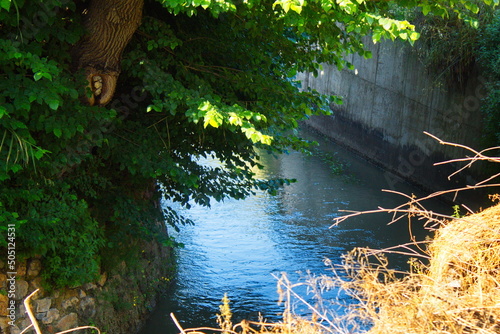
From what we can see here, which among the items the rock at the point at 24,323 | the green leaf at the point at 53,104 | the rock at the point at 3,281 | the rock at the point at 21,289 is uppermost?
the green leaf at the point at 53,104

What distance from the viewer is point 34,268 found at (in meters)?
5.29

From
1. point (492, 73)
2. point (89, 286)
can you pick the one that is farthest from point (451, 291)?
point (492, 73)

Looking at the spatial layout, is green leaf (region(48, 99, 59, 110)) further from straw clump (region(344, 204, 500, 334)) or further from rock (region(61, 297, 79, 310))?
straw clump (region(344, 204, 500, 334))

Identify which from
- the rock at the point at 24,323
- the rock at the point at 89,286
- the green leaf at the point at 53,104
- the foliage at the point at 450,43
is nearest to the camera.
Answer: the green leaf at the point at 53,104

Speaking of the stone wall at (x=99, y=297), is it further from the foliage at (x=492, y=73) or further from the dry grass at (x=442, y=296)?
the foliage at (x=492, y=73)

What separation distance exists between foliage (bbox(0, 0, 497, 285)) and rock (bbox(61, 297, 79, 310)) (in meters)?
0.32

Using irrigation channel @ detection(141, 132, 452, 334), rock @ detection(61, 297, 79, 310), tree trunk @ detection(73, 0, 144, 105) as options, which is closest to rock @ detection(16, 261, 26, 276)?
rock @ detection(61, 297, 79, 310)

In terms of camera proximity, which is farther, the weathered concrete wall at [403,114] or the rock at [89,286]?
the weathered concrete wall at [403,114]

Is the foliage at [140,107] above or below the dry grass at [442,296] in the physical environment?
above

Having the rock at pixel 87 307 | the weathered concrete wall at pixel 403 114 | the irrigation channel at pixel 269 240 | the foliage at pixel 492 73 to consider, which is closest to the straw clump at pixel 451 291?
the irrigation channel at pixel 269 240

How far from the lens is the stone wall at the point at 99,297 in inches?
201

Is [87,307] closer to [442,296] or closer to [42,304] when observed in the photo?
[42,304]

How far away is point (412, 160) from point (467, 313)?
10819mm

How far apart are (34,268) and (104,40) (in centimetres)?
224
